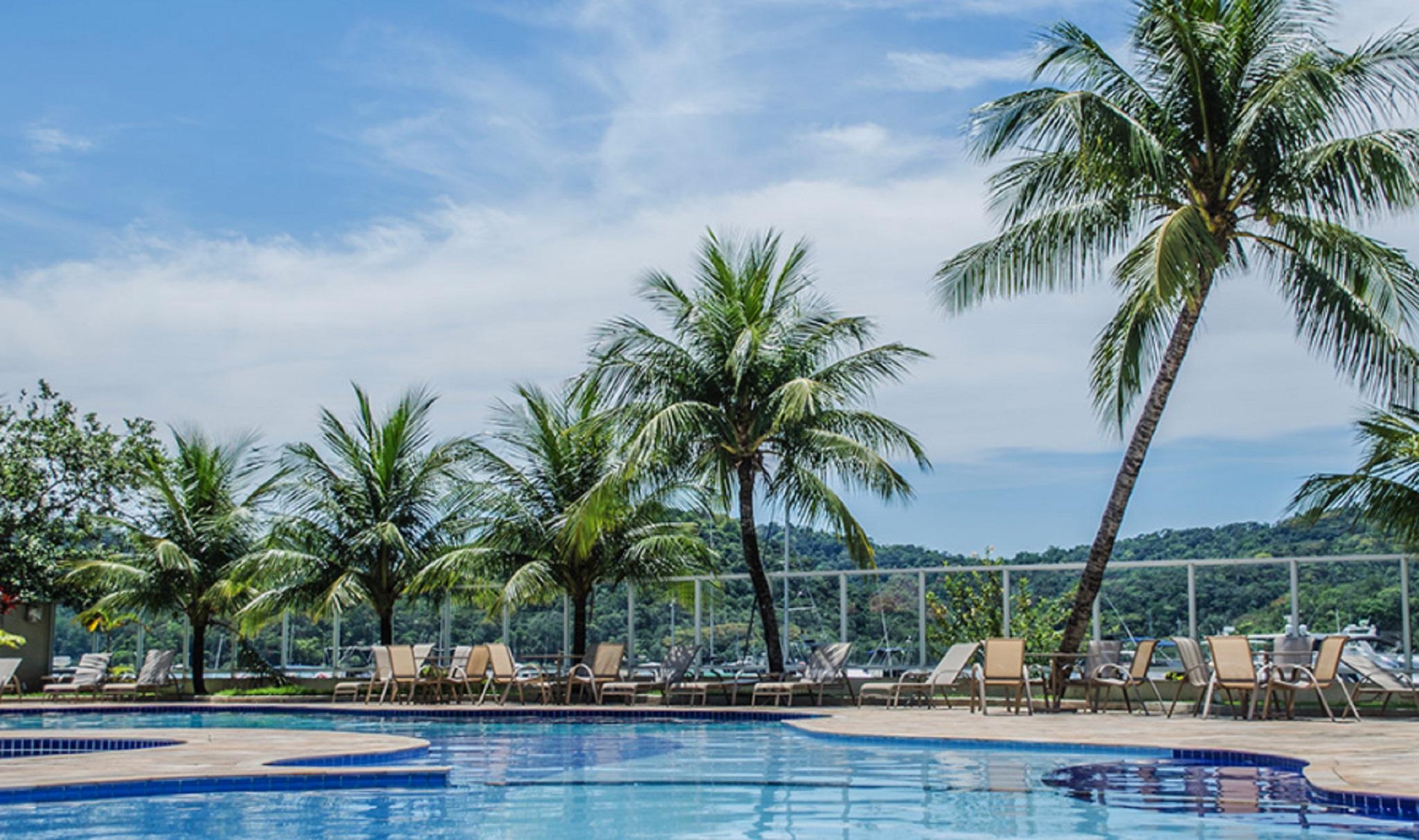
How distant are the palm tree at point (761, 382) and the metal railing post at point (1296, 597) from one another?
443cm

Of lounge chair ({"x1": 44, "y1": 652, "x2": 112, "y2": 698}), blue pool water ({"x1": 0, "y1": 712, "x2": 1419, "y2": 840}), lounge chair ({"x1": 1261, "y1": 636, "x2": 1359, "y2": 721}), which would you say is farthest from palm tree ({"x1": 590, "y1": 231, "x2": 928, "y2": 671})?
lounge chair ({"x1": 44, "y1": 652, "x2": 112, "y2": 698})

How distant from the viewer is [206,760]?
9.26 metres

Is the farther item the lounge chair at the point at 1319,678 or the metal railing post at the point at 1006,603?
the metal railing post at the point at 1006,603

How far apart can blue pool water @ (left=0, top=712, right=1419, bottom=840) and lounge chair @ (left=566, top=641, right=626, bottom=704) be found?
19.7ft

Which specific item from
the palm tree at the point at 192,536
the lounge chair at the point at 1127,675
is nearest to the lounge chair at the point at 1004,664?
the lounge chair at the point at 1127,675

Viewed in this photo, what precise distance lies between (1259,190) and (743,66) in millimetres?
6127

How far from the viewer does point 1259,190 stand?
46.8 feet

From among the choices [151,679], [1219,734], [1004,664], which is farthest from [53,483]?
[1219,734]

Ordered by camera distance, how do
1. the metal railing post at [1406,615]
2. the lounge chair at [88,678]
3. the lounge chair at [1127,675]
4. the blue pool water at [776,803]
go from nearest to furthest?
the blue pool water at [776,803], the lounge chair at [1127,675], the metal railing post at [1406,615], the lounge chair at [88,678]

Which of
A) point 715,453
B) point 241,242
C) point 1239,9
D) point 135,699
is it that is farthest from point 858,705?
point 135,699

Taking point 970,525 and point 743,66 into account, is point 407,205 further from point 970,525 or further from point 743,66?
point 970,525

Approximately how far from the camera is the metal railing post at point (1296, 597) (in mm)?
15906

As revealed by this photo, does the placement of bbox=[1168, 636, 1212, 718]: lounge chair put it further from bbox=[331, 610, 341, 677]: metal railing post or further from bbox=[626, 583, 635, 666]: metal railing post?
bbox=[331, 610, 341, 677]: metal railing post

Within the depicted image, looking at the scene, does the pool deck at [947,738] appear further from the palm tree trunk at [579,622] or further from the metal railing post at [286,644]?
the metal railing post at [286,644]
